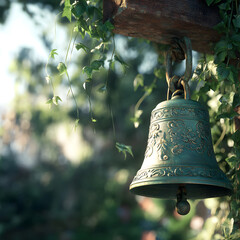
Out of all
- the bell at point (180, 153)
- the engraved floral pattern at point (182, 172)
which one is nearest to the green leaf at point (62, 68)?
the bell at point (180, 153)

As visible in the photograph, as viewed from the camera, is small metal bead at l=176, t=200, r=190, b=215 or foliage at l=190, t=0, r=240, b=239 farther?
foliage at l=190, t=0, r=240, b=239

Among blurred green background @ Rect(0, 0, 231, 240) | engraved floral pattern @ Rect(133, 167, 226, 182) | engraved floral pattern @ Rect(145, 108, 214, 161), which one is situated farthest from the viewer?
blurred green background @ Rect(0, 0, 231, 240)

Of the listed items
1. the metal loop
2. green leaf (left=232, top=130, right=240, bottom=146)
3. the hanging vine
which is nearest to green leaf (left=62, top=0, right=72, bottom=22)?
the hanging vine

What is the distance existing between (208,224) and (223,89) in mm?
781

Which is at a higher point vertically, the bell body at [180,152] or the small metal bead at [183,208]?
the bell body at [180,152]

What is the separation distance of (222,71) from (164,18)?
0.34 m

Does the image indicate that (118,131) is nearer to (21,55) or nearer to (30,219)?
(21,55)

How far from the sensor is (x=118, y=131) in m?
8.29

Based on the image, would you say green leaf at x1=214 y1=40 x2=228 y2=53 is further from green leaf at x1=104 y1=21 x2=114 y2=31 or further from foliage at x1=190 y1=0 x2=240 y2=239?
green leaf at x1=104 y1=21 x2=114 y2=31

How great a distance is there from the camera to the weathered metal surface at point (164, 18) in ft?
6.09

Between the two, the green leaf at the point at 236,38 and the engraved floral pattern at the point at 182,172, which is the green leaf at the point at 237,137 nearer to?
the engraved floral pattern at the point at 182,172

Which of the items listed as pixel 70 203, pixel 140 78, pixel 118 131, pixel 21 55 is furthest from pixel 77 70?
pixel 70 203

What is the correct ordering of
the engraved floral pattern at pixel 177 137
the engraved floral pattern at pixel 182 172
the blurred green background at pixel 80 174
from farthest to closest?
1. the blurred green background at pixel 80 174
2. the engraved floral pattern at pixel 177 137
3. the engraved floral pattern at pixel 182 172

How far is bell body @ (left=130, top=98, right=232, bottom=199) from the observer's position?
1740 mm
